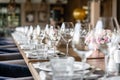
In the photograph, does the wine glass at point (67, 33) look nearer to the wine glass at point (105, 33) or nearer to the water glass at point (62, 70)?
the wine glass at point (105, 33)

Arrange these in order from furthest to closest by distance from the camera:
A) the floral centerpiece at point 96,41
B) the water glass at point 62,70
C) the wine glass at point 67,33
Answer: the wine glass at point 67,33 → the floral centerpiece at point 96,41 → the water glass at point 62,70

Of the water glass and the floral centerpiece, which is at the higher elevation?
the floral centerpiece

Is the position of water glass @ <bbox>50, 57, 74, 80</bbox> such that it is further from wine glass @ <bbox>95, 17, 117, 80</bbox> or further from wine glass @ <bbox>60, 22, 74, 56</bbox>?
wine glass @ <bbox>60, 22, 74, 56</bbox>

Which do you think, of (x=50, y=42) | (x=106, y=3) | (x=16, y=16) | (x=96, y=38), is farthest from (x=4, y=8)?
(x=96, y=38)

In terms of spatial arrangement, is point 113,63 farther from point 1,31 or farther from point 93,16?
point 1,31

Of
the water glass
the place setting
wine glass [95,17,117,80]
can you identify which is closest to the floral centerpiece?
wine glass [95,17,117,80]

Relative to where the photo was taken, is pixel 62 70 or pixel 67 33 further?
pixel 67 33

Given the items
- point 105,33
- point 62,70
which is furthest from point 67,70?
point 105,33

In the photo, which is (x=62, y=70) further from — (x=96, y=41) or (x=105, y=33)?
(x=105, y=33)

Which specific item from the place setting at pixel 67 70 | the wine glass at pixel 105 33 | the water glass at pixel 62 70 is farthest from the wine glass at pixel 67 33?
the water glass at pixel 62 70

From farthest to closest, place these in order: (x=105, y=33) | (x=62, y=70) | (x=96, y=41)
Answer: (x=105, y=33) < (x=96, y=41) < (x=62, y=70)

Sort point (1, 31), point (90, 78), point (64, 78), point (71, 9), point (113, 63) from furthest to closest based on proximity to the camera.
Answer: point (71, 9)
point (1, 31)
point (113, 63)
point (90, 78)
point (64, 78)

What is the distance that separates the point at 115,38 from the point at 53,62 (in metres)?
0.65

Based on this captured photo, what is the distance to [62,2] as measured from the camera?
12938mm
